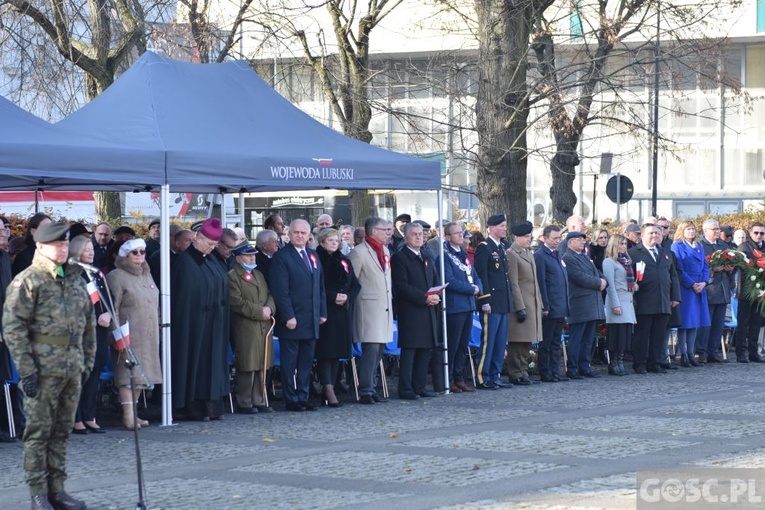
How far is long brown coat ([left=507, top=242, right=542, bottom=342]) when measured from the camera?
1569cm

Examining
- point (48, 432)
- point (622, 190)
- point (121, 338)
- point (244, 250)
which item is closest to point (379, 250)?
point (244, 250)

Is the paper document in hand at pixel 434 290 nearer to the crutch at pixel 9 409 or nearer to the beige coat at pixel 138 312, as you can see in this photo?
the beige coat at pixel 138 312

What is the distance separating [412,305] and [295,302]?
5.44 feet

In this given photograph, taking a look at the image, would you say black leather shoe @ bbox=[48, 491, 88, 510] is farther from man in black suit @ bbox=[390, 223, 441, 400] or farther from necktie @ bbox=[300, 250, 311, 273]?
man in black suit @ bbox=[390, 223, 441, 400]

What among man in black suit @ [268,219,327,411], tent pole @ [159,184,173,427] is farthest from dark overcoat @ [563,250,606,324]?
tent pole @ [159,184,173,427]

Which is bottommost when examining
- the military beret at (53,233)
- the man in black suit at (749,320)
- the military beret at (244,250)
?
the man in black suit at (749,320)

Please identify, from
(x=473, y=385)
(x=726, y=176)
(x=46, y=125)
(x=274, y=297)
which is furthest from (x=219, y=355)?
(x=726, y=176)

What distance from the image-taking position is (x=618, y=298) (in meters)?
17.1

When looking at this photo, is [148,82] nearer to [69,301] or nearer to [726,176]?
[69,301]

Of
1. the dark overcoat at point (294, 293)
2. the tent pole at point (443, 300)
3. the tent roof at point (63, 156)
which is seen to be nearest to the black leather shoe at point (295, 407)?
the dark overcoat at point (294, 293)

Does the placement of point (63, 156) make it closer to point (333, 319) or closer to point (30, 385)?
point (333, 319)

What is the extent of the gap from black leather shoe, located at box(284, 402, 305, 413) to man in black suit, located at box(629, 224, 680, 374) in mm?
5840

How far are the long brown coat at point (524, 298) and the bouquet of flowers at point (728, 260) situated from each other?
162 inches

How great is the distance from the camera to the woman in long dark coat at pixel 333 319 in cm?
1374
